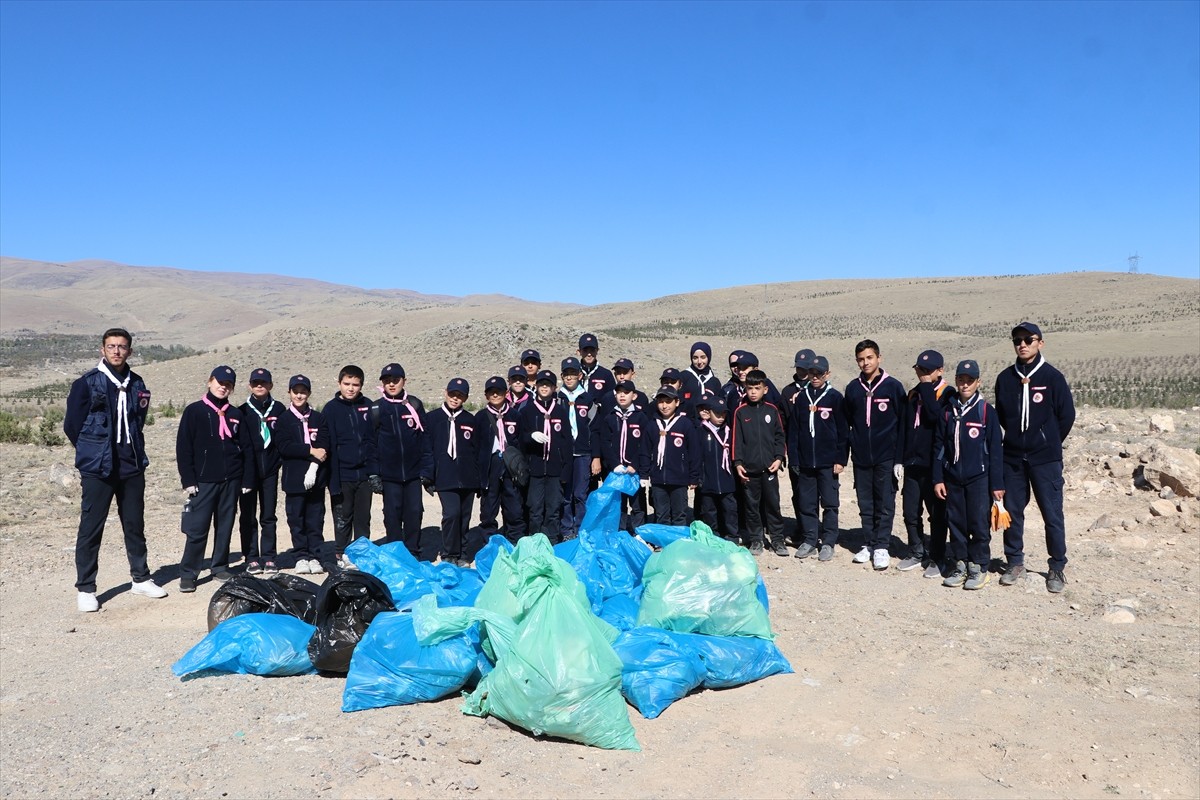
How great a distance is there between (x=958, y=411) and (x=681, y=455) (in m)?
2.28

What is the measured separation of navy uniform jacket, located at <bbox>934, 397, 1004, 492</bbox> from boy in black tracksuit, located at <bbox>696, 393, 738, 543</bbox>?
1903mm

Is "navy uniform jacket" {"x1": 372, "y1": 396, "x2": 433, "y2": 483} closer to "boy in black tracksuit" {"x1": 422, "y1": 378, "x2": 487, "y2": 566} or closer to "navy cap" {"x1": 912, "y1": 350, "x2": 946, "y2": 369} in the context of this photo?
"boy in black tracksuit" {"x1": 422, "y1": 378, "x2": 487, "y2": 566}

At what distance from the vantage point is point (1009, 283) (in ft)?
281

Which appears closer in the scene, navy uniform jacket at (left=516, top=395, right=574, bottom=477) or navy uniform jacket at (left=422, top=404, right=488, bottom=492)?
navy uniform jacket at (left=422, top=404, right=488, bottom=492)

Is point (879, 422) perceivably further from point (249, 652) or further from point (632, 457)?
point (249, 652)

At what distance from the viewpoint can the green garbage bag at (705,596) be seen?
5.16 metres

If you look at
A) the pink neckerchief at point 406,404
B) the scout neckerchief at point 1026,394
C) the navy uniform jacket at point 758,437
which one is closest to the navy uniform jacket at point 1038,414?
the scout neckerchief at point 1026,394

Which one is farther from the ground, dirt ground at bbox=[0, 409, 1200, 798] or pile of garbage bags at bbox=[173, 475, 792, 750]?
pile of garbage bags at bbox=[173, 475, 792, 750]

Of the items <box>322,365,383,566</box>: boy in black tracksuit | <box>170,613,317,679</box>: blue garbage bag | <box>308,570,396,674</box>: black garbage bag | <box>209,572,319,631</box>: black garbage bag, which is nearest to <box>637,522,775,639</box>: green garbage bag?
<box>308,570,396,674</box>: black garbage bag

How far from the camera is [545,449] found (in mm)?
8188

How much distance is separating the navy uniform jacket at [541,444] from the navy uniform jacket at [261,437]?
6.61 ft

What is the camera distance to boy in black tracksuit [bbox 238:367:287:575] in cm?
744

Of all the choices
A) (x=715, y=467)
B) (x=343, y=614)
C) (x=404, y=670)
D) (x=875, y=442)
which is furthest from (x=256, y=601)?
(x=875, y=442)

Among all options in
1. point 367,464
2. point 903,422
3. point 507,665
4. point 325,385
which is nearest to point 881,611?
point 903,422
